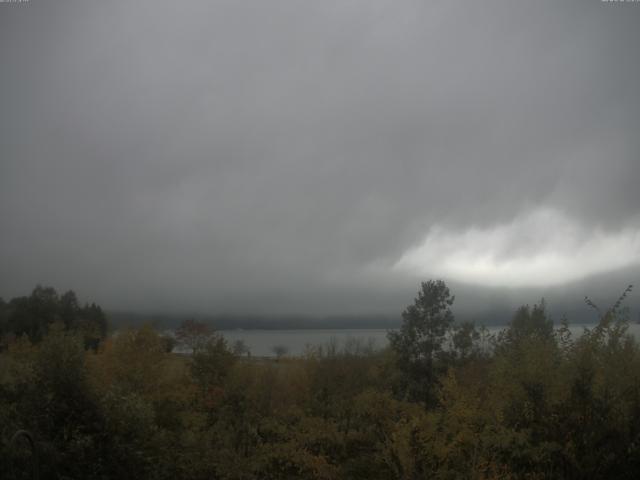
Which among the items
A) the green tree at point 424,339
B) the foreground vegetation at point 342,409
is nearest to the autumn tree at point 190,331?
the foreground vegetation at point 342,409

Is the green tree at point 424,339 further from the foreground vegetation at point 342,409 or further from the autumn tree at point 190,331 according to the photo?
the autumn tree at point 190,331

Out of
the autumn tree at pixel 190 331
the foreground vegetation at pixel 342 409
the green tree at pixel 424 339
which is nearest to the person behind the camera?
the foreground vegetation at pixel 342 409

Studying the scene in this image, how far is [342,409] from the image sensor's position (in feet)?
127

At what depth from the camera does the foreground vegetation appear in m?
18.7

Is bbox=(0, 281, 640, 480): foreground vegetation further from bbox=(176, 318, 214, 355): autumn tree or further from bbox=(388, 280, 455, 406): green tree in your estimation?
bbox=(176, 318, 214, 355): autumn tree

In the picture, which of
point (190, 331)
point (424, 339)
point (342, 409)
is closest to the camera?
point (342, 409)

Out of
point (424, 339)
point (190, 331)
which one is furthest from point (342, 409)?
point (190, 331)

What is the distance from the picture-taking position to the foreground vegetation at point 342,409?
18672mm

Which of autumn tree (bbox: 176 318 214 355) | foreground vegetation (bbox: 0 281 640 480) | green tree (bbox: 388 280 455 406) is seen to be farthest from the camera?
autumn tree (bbox: 176 318 214 355)

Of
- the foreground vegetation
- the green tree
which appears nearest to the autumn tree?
the foreground vegetation

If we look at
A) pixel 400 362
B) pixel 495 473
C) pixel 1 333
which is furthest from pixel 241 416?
pixel 1 333

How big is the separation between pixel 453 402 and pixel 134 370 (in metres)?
21.0

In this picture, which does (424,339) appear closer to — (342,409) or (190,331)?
(342,409)

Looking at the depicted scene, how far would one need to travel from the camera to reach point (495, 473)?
21000 millimetres
